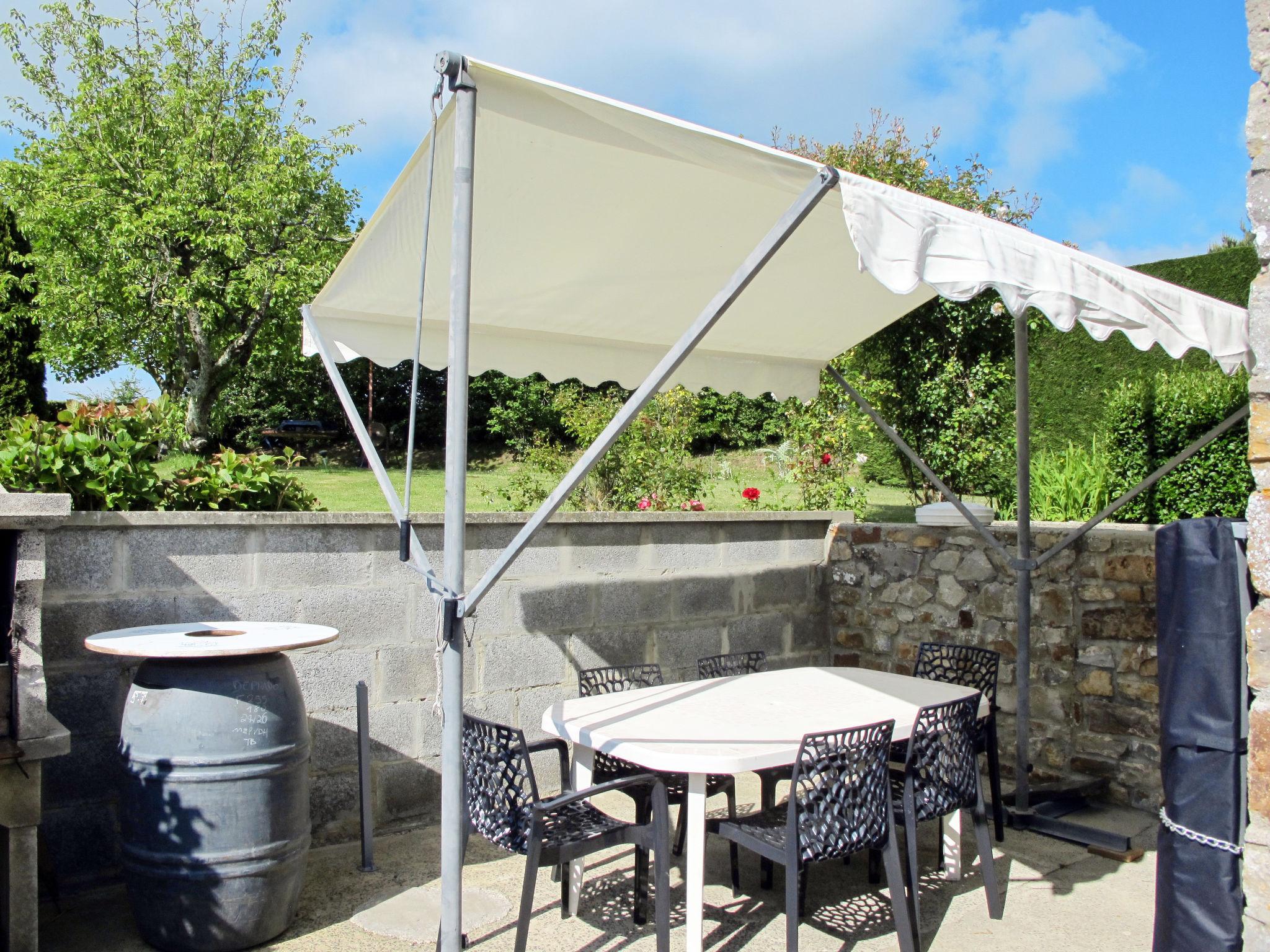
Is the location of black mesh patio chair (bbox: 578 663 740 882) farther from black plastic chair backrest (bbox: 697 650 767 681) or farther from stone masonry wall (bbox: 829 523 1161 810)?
stone masonry wall (bbox: 829 523 1161 810)

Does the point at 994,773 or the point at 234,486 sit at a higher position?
the point at 234,486

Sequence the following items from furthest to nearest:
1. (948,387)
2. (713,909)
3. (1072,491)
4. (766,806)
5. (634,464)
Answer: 1. (948,387)
2. (634,464)
3. (1072,491)
4. (766,806)
5. (713,909)

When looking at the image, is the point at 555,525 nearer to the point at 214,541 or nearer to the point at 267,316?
the point at 214,541

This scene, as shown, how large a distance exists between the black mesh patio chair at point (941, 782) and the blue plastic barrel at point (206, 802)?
1899mm

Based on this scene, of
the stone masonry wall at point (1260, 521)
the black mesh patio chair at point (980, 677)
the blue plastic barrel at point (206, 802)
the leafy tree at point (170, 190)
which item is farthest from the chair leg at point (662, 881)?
the leafy tree at point (170, 190)

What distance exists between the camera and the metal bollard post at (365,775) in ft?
11.5

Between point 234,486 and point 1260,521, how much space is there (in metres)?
3.42

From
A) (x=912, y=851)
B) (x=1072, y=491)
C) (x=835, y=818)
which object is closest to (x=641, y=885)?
(x=835, y=818)

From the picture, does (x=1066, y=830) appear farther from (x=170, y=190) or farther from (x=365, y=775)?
(x=170, y=190)

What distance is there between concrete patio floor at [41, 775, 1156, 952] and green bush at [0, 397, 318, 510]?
1401 mm

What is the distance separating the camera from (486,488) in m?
12.3

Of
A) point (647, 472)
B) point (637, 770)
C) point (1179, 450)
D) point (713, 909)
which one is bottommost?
point (713, 909)

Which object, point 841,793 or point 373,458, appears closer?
point 841,793

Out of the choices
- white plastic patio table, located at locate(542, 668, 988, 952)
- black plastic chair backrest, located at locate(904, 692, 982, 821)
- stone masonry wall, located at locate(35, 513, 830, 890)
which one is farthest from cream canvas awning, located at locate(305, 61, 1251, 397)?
white plastic patio table, located at locate(542, 668, 988, 952)
